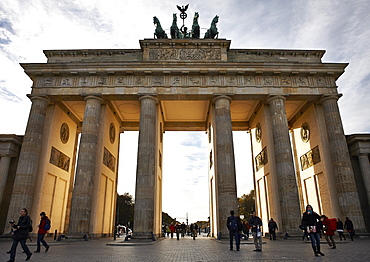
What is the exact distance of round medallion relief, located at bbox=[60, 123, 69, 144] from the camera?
2588cm

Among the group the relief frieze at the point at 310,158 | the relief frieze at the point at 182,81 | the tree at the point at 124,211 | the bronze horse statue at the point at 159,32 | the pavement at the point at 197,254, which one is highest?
the bronze horse statue at the point at 159,32

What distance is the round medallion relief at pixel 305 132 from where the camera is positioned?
25938 millimetres

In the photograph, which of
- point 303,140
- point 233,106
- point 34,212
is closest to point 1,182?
point 34,212

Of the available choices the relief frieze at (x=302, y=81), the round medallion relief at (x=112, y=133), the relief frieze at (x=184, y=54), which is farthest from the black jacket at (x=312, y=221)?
the round medallion relief at (x=112, y=133)

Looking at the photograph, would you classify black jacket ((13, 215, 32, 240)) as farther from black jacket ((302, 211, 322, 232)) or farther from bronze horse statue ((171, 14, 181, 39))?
bronze horse statue ((171, 14, 181, 39))

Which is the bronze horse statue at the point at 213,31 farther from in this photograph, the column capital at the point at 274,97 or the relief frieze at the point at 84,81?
the relief frieze at the point at 84,81

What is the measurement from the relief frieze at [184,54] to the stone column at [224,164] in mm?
4371

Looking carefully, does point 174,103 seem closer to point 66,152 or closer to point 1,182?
point 66,152

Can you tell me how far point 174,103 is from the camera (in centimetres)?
2742

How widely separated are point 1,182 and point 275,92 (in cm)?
2413

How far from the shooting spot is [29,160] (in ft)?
68.8

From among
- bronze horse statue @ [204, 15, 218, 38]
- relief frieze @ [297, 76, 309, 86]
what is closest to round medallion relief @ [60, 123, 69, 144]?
bronze horse statue @ [204, 15, 218, 38]

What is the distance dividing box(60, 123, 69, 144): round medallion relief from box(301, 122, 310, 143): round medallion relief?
2351 centimetres

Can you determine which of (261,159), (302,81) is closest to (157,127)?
(261,159)
